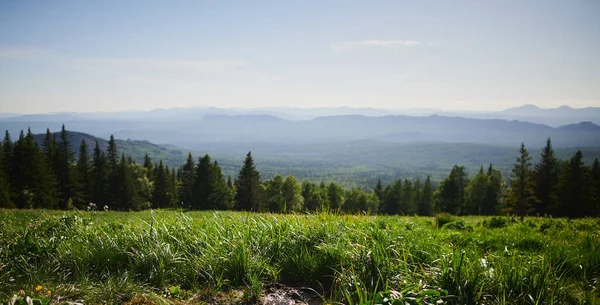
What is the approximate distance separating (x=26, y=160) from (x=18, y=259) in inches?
1862

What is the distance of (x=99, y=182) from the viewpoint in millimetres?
47188

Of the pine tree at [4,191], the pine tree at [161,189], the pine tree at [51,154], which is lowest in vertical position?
the pine tree at [161,189]

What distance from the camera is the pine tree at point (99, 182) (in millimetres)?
47094

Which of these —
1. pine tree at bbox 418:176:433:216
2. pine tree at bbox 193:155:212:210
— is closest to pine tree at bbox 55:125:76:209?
pine tree at bbox 193:155:212:210

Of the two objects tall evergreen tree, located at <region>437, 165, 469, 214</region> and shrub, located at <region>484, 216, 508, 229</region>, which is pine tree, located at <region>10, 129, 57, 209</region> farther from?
tall evergreen tree, located at <region>437, 165, 469, 214</region>

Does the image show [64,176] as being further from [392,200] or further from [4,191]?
[392,200]

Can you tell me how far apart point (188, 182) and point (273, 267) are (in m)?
49.5

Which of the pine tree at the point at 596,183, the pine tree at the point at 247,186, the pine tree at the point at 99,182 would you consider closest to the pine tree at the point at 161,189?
the pine tree at the point at 99,182

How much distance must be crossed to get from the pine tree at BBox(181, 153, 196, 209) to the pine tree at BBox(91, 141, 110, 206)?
454 inches

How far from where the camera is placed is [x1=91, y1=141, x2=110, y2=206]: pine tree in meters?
47.1

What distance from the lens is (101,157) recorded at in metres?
48.3

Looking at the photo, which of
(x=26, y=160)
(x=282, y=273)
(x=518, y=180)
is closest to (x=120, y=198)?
(x=26, y=160)

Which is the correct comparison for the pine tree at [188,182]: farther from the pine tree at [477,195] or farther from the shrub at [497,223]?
the pine tree at [477,195]

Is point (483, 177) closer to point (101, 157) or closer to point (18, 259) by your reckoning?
point (18, 259)
